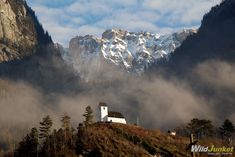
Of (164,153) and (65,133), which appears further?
(65,133)

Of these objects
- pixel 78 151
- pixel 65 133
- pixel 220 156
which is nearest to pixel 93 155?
pixel 78 151

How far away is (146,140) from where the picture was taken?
194 m

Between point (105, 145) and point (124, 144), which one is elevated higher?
point (124, 144)

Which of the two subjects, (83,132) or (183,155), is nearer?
(183,155)

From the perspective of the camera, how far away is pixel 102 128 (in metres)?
200

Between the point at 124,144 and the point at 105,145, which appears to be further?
the point at 124,144

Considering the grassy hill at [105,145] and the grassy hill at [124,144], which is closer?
the grassy hill at [124,144]

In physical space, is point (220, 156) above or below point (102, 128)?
below

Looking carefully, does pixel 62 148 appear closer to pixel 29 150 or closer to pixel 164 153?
pixel 29 150

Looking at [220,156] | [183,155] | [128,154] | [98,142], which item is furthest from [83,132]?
[220,156]

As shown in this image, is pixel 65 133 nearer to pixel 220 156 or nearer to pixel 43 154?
pixel 43 154

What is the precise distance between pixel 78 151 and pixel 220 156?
51412 millimetres

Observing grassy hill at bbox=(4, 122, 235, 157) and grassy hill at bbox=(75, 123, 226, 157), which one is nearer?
grassy hill at bbox=(75, 123, 226, 157)

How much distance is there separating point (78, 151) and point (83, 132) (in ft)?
35.7
